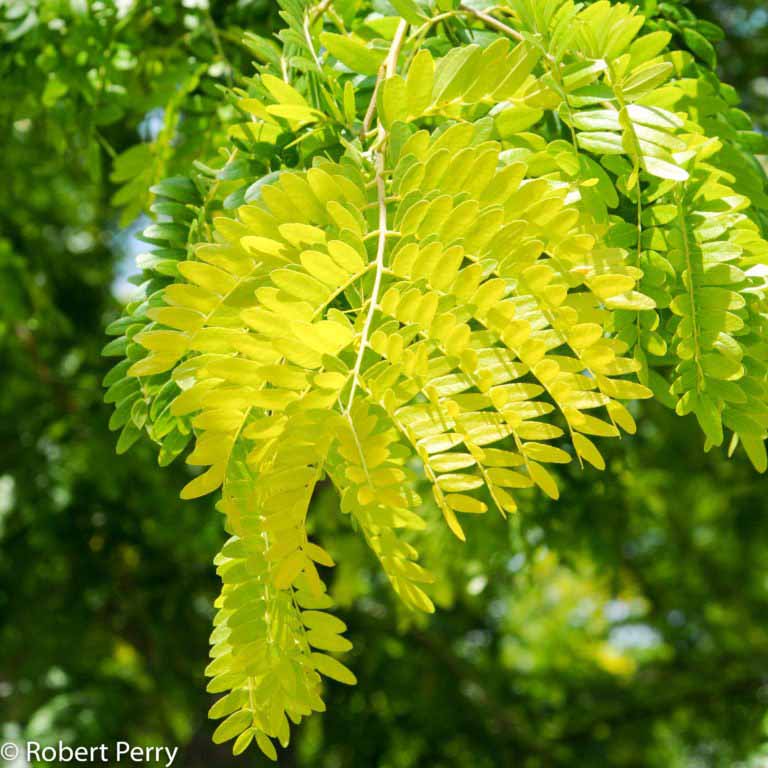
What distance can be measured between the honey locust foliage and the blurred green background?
0.96 m

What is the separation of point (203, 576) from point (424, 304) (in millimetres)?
2530

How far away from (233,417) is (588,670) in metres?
3.62

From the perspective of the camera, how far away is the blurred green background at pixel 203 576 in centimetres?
246

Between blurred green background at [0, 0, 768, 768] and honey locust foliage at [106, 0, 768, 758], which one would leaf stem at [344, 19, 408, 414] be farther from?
blurred green background at [0, 0, 768, 768]

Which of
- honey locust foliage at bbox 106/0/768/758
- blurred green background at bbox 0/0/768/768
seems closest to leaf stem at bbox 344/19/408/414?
honey locust foliage at bbox 106/0/768/758

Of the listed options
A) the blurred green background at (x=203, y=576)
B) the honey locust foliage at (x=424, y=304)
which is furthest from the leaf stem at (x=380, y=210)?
the blurred green background at (x=203, y=576)

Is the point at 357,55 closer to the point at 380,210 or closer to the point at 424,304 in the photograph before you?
the point at 380,210

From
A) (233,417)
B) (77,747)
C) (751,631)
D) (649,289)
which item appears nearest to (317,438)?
(233,417)

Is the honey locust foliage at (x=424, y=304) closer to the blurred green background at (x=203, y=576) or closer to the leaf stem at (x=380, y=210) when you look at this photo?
the leaf stem at (x=380, y=210)

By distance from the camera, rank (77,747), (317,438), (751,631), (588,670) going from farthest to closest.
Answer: (751,631) → (588,670) → (77,747) → (317,438)

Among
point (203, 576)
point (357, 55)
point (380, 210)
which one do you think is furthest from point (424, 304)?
point (203, 576)

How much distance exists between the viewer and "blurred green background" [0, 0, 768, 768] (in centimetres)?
246

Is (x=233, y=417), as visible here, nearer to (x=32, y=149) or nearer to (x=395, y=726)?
(x=32, y=149)

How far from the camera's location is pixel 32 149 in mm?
2744
